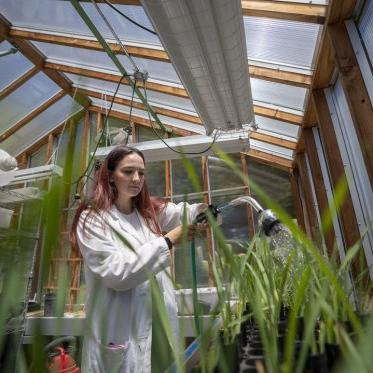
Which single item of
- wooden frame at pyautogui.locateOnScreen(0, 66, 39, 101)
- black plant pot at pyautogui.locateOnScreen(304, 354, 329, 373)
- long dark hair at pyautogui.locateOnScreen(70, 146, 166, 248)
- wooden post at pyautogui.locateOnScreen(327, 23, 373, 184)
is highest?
wooden frame at pyautogui.locateOnScreen(0, 66, 39, 101)

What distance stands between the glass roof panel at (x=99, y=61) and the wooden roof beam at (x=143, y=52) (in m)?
0.28

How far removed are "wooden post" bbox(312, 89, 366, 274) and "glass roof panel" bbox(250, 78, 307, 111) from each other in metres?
0.44

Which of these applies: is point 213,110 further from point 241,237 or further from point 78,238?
point 241,237

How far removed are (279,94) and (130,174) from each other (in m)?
2.38

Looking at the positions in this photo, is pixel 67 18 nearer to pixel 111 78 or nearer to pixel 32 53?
pixel 111 78

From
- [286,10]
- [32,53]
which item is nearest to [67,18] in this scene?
[32,53]

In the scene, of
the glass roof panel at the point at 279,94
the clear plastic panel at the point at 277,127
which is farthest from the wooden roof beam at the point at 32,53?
the clear plastic panel at the point at 277,127

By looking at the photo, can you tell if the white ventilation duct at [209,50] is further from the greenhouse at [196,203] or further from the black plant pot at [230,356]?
the black plant pot at [230,356]

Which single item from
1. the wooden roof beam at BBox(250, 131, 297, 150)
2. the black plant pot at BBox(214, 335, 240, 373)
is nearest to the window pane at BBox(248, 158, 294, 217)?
the wooden roof beam at BBox(250, 131, 297, 150)

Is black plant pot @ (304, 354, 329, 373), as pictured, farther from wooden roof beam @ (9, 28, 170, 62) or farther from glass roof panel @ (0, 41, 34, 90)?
glass roof panel @ (0, 41, 34, 90)

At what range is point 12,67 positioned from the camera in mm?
4145

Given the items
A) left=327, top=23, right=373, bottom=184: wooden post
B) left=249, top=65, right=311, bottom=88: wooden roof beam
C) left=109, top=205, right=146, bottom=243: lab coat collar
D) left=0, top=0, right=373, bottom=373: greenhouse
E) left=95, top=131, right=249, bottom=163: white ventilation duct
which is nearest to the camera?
left=0, top=0, right=373, bottom=373: greenhouse

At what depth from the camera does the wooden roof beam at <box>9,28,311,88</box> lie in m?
2.53

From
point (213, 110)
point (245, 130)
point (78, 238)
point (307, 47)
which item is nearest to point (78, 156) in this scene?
point (78, 238)
